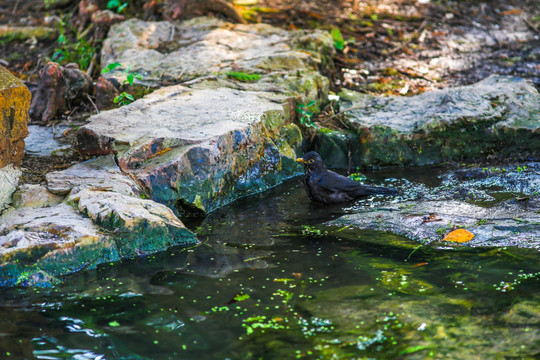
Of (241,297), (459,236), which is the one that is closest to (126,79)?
(241,297)

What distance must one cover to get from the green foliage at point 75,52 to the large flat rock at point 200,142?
2.96 metres

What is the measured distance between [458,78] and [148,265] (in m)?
7.32

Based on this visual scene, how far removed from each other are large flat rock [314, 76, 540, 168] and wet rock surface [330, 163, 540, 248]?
2.42 ft

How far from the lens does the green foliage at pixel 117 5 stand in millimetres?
10794

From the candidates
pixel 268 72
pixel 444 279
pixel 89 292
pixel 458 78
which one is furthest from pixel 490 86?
pixel 89 292

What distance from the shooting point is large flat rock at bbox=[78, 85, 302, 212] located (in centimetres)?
612

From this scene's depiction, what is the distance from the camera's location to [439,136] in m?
7.90

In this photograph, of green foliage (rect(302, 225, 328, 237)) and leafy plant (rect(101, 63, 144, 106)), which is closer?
green foliage (rect(302, 225, 328, 237))

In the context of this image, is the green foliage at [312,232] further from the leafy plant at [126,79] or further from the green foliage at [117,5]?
the green foliage at [117,5]

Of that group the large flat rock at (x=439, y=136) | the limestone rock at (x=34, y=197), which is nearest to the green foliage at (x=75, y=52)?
the large flat rock at (x=439, y=136)

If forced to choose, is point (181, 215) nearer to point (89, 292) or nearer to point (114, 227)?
point (114, 227)

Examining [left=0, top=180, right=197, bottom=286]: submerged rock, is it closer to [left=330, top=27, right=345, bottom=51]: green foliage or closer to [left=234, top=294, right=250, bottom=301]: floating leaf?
[left=234, top=294, right=250, bottom=301]: floating leaf

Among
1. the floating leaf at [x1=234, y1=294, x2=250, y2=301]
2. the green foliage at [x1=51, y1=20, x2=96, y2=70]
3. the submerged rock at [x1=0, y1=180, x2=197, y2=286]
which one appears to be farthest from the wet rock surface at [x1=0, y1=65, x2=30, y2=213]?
the green foliage at [x1=51, y1=20, x2=96, y2=70]

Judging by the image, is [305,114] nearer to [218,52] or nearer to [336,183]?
[336,183]
